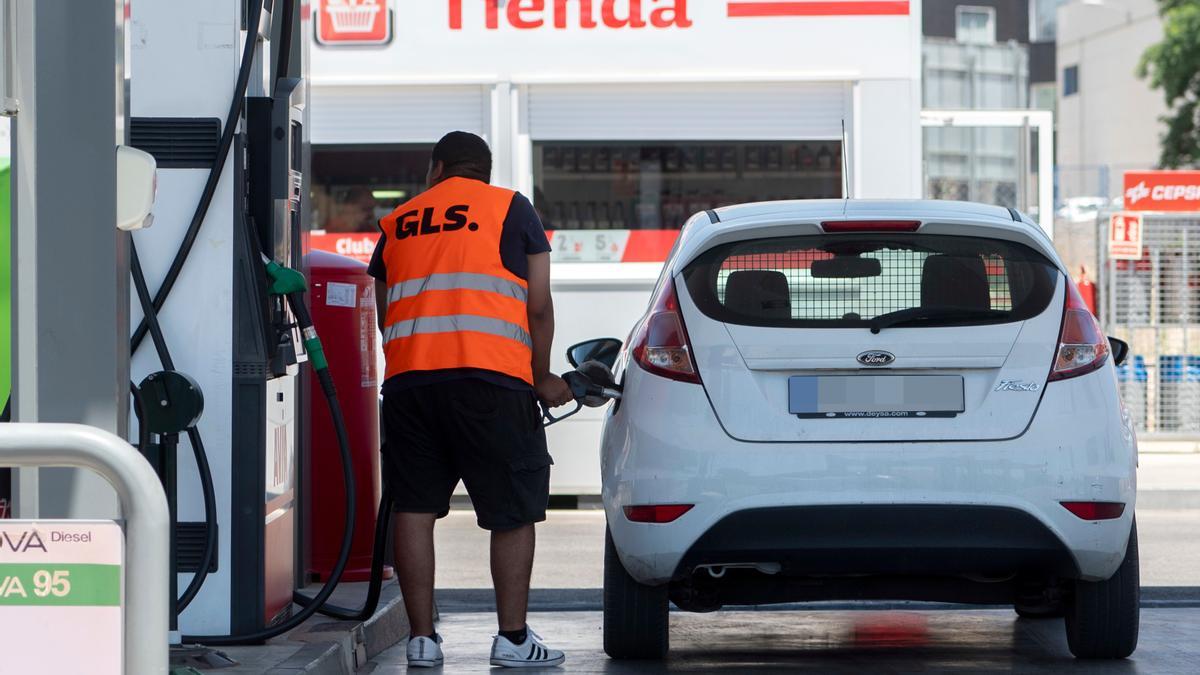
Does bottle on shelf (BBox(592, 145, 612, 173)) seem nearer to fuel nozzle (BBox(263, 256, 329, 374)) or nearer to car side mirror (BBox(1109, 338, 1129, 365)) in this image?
car side mirror (BBox(1109, 338, 1129, 365))

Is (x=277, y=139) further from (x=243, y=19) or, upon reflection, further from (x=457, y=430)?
(x=457, y=430)

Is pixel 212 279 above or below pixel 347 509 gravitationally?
above

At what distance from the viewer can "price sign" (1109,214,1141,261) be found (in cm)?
1755

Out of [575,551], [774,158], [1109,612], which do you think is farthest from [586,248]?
[1109,612]

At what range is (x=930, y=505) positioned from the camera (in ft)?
17.6

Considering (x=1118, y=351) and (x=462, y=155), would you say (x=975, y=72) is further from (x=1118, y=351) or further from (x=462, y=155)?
(x=462, y=155)

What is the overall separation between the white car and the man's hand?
287mm

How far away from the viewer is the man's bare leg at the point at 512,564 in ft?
19.6

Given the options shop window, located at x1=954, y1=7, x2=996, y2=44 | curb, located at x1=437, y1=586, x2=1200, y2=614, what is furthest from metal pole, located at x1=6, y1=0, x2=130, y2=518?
shop window, located at x1=954, y1=7, x2=996, y2=44

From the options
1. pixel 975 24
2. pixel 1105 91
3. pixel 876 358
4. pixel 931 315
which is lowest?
pixel 876 358

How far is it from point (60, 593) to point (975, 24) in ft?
240

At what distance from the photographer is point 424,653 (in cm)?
604

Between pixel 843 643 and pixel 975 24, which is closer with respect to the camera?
pixel 843 643

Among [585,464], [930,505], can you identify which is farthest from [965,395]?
[585,464]
